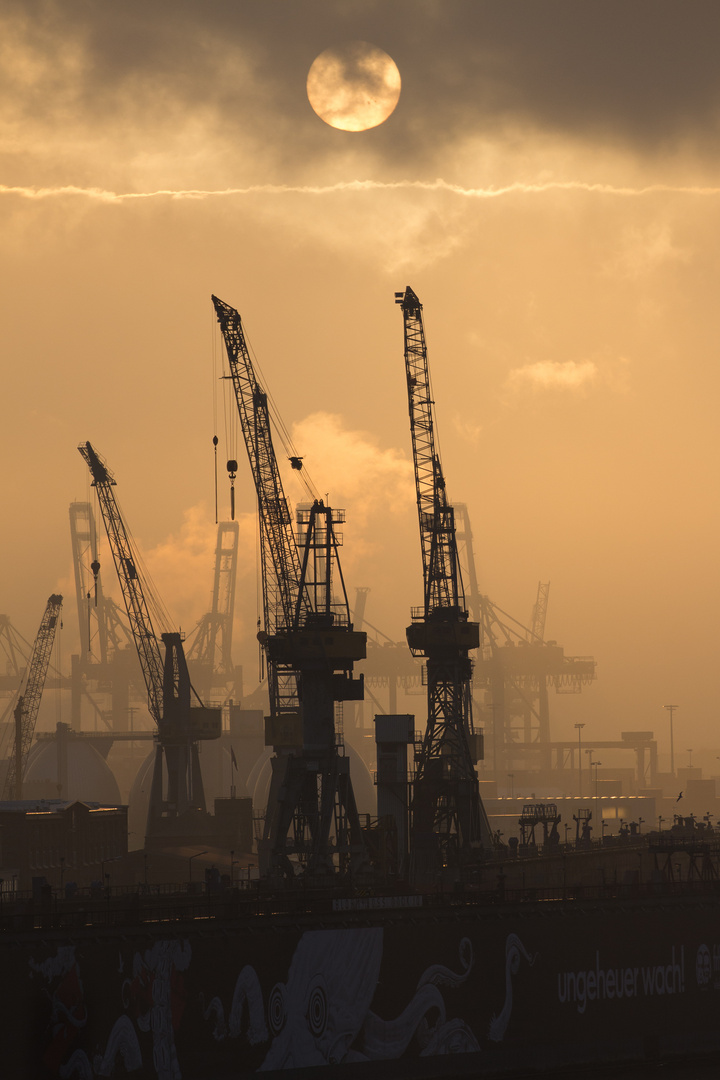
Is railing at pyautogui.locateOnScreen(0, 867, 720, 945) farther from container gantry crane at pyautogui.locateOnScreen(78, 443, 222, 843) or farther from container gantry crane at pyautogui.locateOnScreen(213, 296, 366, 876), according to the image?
container gantry crane at pyautogui.locateOnScreen(78, 443, 222, 843)

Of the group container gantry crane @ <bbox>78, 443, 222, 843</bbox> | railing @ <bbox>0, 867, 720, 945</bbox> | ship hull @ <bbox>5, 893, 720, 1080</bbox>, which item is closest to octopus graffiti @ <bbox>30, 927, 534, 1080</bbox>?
ship hull @ <bbox>5, 893, 720, 1080</bbox>

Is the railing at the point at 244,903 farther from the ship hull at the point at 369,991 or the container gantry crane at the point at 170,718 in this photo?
the container gantry crane at the point at 170,718

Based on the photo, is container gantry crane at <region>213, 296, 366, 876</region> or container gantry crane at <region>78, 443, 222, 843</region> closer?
container gantry crane at <region>213, 296, 366, 876</region>

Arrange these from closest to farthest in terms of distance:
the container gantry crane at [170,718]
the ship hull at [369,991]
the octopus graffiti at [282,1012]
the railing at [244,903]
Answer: the octopus graffiti at [282,1012] → the ship hull at [369,991] → the railing at [244,903] → the container gantry crane at [170,718]

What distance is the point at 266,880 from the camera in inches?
3996

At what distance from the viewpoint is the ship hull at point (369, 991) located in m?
71.1

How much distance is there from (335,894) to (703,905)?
26.2 m

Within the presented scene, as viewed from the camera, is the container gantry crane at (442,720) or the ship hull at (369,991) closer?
the ship hull at (369,991)

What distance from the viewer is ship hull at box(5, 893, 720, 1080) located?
233 ft

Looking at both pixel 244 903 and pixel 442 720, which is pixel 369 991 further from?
pixel 442 720

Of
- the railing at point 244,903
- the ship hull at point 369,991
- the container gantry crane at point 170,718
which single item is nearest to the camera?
the ship hull at point 369,991

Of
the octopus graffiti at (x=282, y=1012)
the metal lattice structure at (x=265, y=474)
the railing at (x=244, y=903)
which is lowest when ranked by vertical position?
the octopus graffiti at (x=282, y=1012)

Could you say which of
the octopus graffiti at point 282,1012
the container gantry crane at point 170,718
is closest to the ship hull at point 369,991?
the octopus graffiti at point 282,1012

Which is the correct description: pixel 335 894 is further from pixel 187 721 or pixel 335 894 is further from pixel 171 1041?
pixel 187 721
